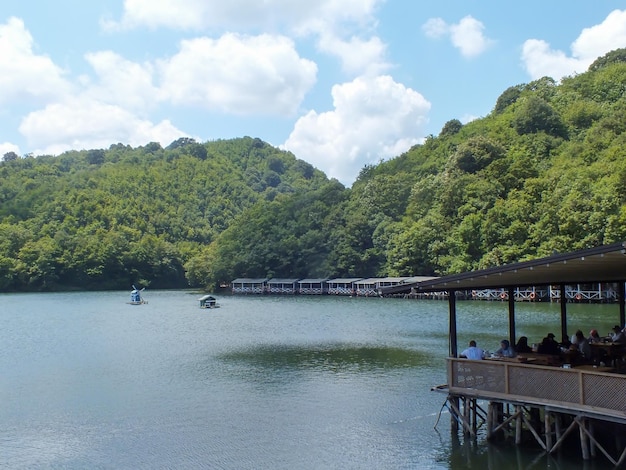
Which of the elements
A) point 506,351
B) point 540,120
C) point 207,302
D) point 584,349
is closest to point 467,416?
point 506,351

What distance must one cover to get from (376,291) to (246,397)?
98.4ft

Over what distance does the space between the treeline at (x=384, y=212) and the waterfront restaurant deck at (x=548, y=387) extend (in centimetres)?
4543

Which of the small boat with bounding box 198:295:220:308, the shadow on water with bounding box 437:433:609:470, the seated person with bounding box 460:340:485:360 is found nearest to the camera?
the shadow on water with bounding box 437:433:609:470

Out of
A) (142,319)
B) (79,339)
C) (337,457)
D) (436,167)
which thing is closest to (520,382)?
(337,457)

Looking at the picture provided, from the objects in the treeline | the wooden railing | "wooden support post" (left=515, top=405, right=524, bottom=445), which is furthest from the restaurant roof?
the treeline

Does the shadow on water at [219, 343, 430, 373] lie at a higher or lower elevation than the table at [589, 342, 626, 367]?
lower

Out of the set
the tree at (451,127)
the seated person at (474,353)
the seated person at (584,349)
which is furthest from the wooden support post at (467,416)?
the tree at (451,127)

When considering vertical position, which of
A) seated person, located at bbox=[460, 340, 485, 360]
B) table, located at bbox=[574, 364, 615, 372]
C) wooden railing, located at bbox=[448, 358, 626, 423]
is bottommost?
wooden railing, located at bbox=[448, 358, 626, 423]

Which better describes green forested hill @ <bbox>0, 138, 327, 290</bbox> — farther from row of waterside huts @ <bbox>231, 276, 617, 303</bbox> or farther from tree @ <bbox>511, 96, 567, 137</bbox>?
tree @ <bbox>511, 96, 567, 137</bbox>

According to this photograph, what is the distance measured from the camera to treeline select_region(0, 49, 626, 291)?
Answer: 238 feet

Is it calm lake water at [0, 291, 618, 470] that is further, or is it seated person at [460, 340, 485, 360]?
seated person at [460, 340, 485, 360]

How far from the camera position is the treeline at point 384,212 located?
7256 cm

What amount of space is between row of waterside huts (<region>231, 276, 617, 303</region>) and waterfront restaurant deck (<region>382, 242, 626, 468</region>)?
37.5 m

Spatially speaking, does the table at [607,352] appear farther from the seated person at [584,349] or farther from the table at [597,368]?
the table at [597,368]
